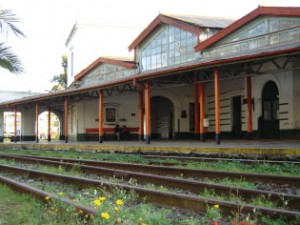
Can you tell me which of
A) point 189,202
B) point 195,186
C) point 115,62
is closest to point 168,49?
point 115,62

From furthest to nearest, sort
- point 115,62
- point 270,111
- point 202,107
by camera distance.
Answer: point 115,62, point 270,111, point 202,107

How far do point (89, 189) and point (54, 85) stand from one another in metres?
52.4

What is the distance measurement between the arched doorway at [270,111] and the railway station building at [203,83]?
1.9 inches

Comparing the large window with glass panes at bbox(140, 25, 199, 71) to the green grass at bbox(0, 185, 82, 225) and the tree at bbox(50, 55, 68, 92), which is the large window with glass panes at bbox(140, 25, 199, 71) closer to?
the green grass at bbox(0, 185, 82, 225)

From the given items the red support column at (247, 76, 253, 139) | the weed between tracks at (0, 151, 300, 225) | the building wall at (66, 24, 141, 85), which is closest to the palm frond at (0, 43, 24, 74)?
the weed between tracks at (0, 151, 300, 225)

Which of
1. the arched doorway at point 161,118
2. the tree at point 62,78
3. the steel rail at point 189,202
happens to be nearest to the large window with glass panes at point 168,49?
the arched doorway at point 161,118

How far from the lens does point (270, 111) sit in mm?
19109

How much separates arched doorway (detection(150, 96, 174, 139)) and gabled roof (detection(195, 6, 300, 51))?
6.35 m

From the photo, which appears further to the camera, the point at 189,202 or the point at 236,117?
the point at 236,117

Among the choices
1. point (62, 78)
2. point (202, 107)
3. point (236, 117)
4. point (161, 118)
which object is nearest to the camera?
point (202, 107)

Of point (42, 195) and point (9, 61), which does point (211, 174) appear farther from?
point (9, 61)

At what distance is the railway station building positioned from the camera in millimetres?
17172

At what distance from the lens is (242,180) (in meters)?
7.97

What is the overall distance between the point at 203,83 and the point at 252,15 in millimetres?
4297
